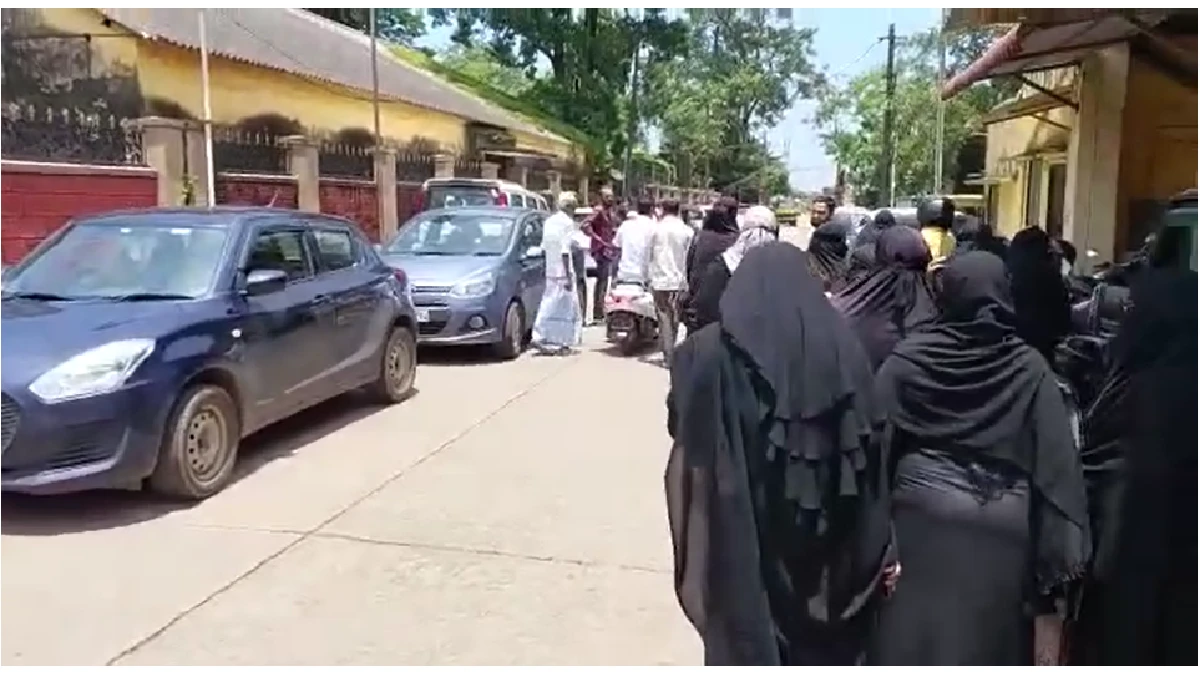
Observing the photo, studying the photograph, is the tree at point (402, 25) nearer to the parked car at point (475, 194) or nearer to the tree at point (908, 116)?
the tree at point (908, 116)

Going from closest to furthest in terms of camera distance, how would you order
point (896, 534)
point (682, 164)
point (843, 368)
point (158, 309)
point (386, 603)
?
point (843, 368) < point (896, 534) < point (386, 603) < point (158, 309) < point (682, 164)

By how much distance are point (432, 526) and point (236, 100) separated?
60.6ft

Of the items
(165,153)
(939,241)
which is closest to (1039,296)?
(939,241)

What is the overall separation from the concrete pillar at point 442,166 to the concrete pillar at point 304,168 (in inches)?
244

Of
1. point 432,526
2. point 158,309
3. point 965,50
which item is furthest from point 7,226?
point 965,50

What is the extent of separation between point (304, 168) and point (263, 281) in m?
13.4

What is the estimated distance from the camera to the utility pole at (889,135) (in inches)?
1437

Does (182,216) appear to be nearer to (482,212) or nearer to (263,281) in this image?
(263,281)

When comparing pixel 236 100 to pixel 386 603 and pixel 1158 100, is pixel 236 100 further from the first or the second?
pixel 386 603

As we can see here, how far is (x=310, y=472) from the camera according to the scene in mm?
6609

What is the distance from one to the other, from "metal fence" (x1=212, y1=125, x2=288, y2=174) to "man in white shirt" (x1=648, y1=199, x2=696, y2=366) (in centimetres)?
939

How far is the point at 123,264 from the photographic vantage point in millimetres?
6469

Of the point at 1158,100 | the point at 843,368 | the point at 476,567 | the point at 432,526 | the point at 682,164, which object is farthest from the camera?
the point at 682,164

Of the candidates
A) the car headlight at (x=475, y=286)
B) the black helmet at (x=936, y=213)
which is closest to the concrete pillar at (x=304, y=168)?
the car headlight at (x=475, y=286)
